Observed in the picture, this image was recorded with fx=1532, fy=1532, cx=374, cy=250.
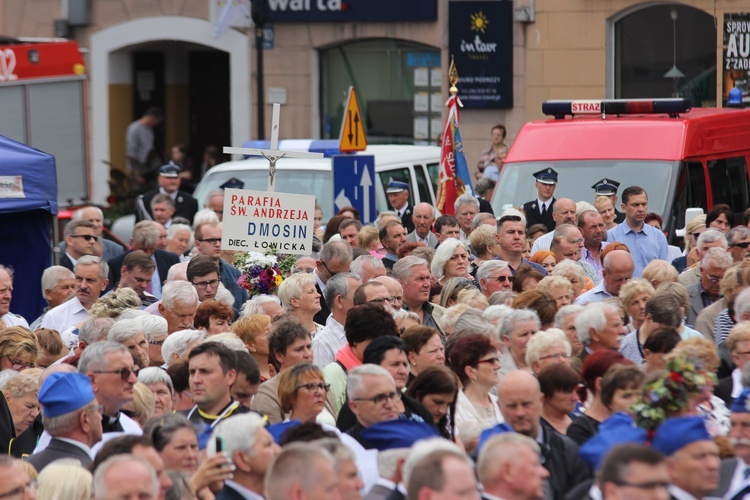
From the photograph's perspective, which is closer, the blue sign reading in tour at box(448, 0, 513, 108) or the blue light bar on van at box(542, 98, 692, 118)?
the blue light bar on van at box(542, 98, 692, 118)

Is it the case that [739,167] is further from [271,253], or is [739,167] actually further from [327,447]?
[327,447]

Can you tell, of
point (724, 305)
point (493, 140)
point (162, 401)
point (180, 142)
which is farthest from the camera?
point (180, 142)

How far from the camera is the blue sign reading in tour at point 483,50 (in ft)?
77.9

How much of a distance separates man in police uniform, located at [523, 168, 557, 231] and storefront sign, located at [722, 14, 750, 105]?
7.32 metres

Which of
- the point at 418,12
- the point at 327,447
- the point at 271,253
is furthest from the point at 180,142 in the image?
the point at 327,447

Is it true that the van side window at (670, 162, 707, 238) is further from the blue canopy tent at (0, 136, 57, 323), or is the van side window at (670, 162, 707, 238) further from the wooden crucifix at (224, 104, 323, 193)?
the blue canopy tent at (0, 136, 57, 323)

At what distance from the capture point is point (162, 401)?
330 inches

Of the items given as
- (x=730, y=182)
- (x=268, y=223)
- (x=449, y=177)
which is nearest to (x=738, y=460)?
(x=268, y=223)

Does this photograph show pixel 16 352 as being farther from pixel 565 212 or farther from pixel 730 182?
pixel 730 182

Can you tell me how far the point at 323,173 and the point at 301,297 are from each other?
21.5 ft

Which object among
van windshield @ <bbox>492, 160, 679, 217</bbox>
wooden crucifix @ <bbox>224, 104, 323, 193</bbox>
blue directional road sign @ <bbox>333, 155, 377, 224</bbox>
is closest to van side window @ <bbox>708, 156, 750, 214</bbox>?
van windshield @ <bbox>492, 160, 679, 217</bbox>

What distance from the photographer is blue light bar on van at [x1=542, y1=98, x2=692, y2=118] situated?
1595 centimetres

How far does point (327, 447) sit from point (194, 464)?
36.7 inches

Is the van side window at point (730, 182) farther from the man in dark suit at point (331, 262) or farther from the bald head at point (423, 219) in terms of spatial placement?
the man in dark suit at point (331, 262)
